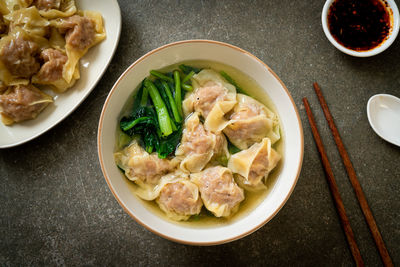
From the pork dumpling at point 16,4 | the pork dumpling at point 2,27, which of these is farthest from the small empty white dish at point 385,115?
the pork dumpling at point 2,27

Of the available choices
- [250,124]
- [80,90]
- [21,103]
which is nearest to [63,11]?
[80,90]

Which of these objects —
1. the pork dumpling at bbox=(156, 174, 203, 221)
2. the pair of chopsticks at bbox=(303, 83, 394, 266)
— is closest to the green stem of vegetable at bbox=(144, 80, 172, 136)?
the pork dumpling at bbox=(156, 174, 203, 221)

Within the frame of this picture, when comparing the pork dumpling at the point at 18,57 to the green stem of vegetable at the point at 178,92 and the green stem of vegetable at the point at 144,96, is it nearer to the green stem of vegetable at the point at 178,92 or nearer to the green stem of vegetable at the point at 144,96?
the green stem of vegetable at the point at 144,96

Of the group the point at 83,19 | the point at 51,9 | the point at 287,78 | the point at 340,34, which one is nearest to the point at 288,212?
the point at 287,78

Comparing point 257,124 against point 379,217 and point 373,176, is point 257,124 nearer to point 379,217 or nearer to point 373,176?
point 373,176

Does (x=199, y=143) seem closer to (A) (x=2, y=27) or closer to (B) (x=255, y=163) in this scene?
(B) (x=255, y=163)

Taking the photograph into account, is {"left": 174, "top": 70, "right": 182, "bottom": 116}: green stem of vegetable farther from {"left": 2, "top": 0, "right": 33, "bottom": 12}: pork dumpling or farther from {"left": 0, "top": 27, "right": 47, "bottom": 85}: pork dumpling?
{"left": 2, "top": 0, "right": 33, "bottom": 12}: pork dumpling
